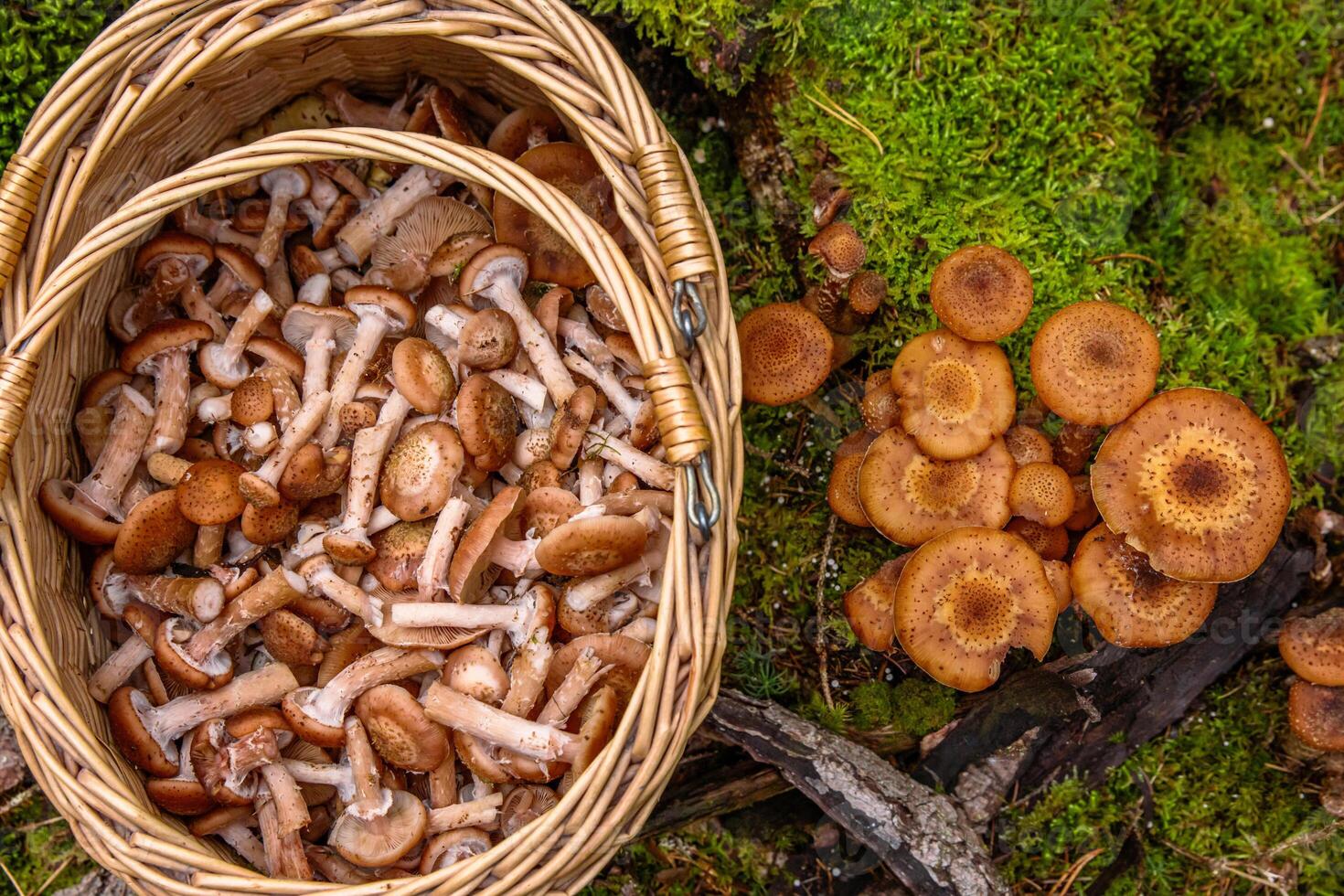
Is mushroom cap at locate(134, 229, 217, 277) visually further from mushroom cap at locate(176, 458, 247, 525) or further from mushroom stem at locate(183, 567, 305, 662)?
mushroom stem at locate(183, 567, 305, 662)

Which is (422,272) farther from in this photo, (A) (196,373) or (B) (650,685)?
(B) (650,685)

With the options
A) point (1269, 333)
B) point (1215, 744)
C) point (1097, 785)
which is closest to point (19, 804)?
point (1097, 785)

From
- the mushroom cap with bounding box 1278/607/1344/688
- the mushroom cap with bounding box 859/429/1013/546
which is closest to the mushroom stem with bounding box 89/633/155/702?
the mushroom cap with bounding box 859/429/1013/546

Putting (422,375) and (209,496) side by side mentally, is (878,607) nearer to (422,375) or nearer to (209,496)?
(422,375)

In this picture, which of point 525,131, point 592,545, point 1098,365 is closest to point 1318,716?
point 1098,365

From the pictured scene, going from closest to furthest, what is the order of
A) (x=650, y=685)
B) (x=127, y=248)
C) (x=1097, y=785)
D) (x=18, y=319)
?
(x=650, y=685), (x=18, y=319), (x=127, y=248), (x=1097, y=785)

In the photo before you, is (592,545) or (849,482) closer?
(592,545)
